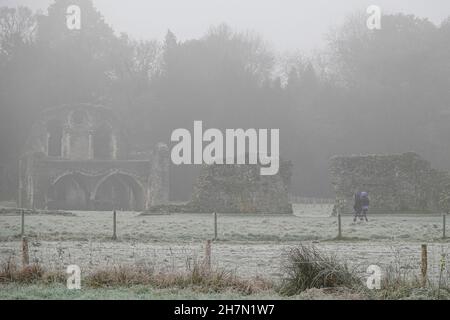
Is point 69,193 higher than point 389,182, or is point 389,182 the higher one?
point 389,182

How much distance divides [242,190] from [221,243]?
16.3 metres

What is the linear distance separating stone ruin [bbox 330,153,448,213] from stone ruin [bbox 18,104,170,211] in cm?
1448

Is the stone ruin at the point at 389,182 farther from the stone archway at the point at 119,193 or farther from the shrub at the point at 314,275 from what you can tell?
the shrub at the point at 314,275

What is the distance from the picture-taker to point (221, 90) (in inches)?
2215

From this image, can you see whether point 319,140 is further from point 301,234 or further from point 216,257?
point 216,257

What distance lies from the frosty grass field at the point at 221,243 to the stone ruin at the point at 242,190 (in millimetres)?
7228

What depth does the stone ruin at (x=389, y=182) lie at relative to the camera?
110ft

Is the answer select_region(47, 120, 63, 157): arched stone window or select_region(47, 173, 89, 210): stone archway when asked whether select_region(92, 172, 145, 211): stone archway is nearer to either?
select_region(47, 173, 89, 210): stone archway

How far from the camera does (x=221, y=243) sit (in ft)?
59.5

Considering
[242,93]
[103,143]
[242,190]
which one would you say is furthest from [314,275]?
[242,93]

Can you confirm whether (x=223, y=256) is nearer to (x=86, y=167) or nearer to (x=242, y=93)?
(x=86, y=167)

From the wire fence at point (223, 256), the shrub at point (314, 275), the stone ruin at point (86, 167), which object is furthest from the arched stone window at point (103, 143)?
the shrub at point (314, 275)
